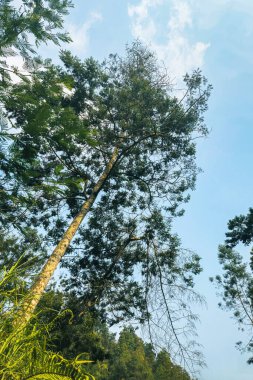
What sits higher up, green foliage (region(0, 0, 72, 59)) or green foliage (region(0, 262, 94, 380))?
green foliage (region(0, 0, 72, 59))

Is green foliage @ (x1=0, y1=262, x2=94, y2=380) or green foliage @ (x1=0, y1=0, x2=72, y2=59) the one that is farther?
green foliage @ (x1=0, y1=0, x2=72, y2=59)

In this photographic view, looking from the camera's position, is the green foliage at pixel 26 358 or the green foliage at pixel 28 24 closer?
the green foliage at pixel 26 358

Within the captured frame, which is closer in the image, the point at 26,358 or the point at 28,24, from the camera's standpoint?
the point at 26,358

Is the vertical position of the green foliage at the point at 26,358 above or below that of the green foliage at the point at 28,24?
below

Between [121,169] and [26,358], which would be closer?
[26,358]

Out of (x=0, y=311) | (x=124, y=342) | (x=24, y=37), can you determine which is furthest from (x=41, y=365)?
(x=124, y=342)

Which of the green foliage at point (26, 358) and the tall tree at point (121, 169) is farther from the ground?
the tall tree at point (121, 169)

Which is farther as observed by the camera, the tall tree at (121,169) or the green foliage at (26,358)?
the tall tree at (121,169)

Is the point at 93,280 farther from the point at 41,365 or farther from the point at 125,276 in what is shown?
the point at 41,365

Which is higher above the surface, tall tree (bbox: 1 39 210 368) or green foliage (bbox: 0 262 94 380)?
tall tree (bbox: 1 39 210 368)

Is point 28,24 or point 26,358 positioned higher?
point 28,24

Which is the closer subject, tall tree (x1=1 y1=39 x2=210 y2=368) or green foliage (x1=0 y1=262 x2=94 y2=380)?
green foliage (x1=0 y1=262 x2=94 y2=380)

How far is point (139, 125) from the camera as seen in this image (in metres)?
10.9

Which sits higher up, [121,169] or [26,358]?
[121,169]
